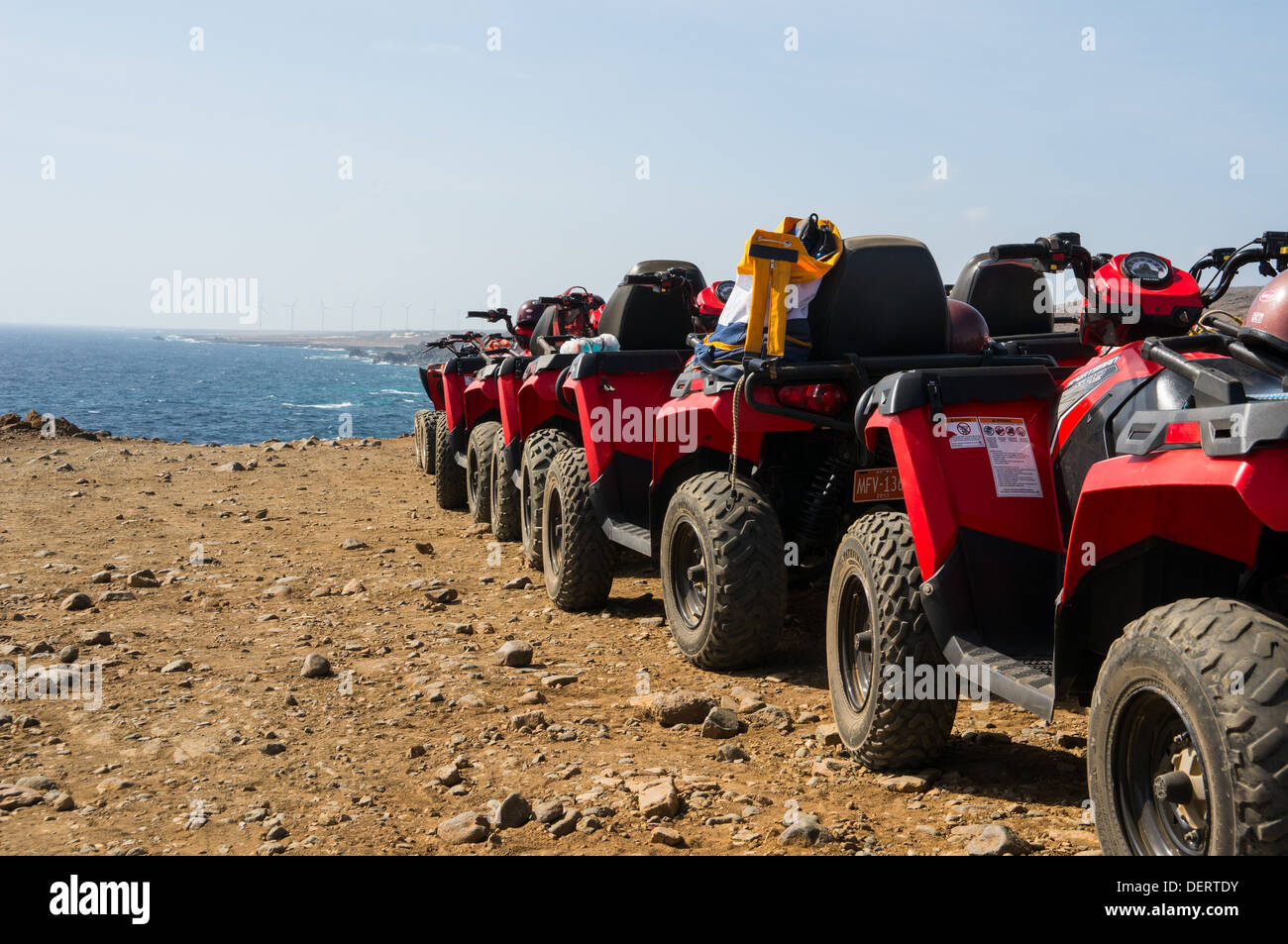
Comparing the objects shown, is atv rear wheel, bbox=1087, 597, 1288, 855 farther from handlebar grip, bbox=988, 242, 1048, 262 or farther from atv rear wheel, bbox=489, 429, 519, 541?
atv rear wheel, bbox=489, 429, 519, 541

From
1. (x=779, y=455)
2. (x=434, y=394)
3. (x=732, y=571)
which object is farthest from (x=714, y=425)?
(x=434, y=394)

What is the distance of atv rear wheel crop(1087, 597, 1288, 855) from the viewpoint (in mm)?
2248

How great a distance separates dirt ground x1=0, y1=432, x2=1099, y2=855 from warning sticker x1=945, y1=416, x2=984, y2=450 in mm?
1141

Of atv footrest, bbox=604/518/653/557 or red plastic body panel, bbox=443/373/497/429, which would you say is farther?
red plastic body panel, bbox=443/373/497/429

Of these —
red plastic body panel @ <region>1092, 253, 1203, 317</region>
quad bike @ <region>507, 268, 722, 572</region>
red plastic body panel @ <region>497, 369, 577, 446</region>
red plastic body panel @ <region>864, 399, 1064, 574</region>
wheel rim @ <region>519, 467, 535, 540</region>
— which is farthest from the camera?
red plastic body panel @ <region>497, 369, 577, 446</region>

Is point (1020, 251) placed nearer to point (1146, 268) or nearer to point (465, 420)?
point (1146, 268)

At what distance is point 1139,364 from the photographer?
3.21 metres

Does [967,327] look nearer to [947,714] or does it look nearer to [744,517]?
[744,517]

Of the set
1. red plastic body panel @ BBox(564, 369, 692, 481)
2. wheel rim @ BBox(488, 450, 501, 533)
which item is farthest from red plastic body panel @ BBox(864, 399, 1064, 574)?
wheel rim @ BBox(488, 450, 501, 533)

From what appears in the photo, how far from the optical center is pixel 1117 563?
9.83ft

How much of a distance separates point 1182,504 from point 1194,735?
2.16ft

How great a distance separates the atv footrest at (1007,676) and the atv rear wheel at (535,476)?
447cm

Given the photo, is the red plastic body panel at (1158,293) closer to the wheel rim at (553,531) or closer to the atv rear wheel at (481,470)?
the wheel rim at (553,531)
